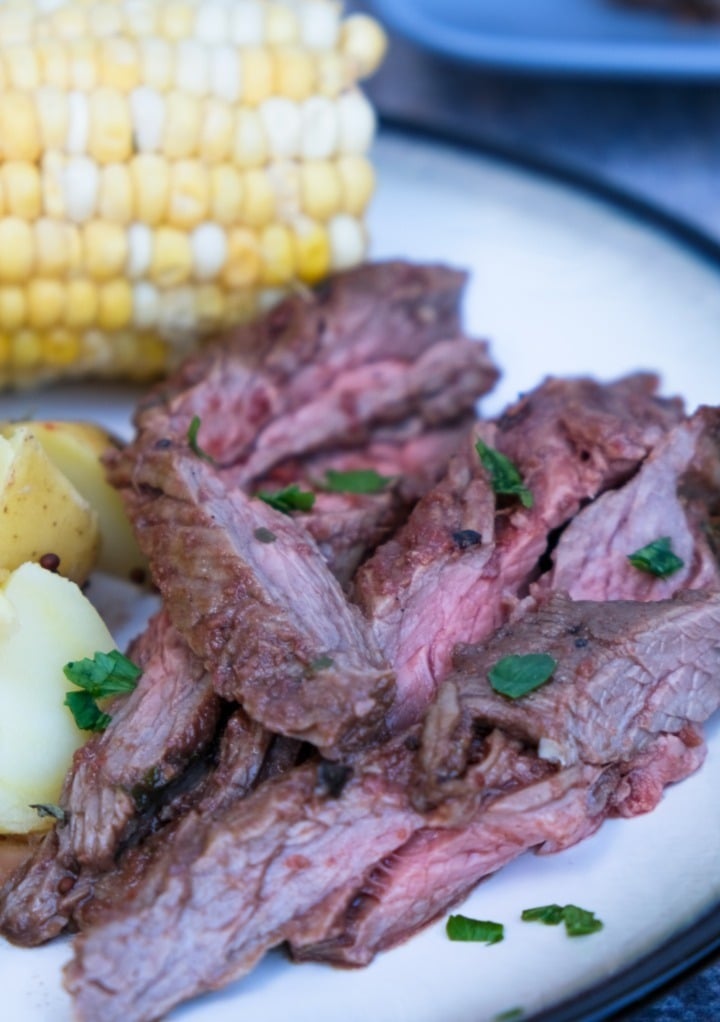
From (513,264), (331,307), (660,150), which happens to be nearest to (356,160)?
(331,307)

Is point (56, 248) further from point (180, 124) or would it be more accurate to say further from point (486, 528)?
point (486, 528)

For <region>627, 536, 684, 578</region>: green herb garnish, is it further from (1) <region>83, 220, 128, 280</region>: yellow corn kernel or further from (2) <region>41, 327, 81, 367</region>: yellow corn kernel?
(2) <region>41, 327, 81, 367</region>: yellow corn kernel

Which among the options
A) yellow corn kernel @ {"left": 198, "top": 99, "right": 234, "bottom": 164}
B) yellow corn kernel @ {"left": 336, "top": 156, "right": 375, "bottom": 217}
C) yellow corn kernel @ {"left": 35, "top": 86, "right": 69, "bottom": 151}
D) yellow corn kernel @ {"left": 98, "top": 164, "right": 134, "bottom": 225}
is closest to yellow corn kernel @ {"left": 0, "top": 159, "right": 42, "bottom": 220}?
yellow corn kernel @ {"left": 35, "top": 86, "right": 69, "bottom": 151}

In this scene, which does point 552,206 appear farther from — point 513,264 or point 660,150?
point 660,150

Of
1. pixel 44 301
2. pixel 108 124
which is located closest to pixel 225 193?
pixel 108 124

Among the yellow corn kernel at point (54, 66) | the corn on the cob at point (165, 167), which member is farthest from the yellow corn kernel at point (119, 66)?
the yellow corn kernel at point (54, 66)

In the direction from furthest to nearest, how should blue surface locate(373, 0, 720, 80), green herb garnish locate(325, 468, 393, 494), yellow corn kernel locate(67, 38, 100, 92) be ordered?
blue surface locate(373, 0, 720, 80)
yellow corn kernel locate(67, 38, 100, 92)
green herb garnish locate(325, 468, 393, 494)
